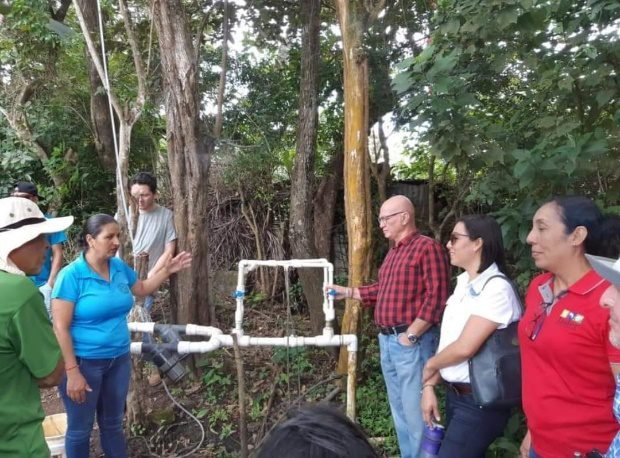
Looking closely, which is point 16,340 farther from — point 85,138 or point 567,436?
point 85,138

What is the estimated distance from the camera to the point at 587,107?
2.82 metres

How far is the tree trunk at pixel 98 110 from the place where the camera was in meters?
6.11

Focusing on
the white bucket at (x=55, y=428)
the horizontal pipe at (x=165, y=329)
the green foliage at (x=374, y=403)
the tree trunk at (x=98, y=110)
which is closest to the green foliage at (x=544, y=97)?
the green foliage at (x=374, y=403)

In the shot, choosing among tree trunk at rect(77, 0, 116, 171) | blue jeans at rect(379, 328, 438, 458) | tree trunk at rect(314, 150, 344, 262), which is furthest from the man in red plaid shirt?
tree trunk at rect(77, 0, 116, 171)

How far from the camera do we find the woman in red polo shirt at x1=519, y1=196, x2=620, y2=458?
1.56 metres

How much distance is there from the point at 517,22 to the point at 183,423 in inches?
142

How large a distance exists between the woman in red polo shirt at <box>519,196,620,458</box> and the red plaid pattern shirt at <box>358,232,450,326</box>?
0.81m

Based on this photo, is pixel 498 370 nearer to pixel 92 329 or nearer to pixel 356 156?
pixel 92 329

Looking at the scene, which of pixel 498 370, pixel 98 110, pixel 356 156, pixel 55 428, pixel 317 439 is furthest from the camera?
pixel 98 110

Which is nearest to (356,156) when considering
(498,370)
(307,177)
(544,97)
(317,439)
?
(307,177)

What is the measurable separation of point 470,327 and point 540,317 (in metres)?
0.32

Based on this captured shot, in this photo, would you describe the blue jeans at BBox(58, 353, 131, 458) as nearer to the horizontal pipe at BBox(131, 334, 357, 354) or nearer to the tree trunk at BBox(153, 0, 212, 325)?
the horizontal pipe at BBox(131, 334, 357, 354)

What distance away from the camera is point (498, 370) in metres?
1.99

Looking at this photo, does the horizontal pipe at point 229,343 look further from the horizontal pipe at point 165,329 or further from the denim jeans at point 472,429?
the denim jeans at point 472,429
